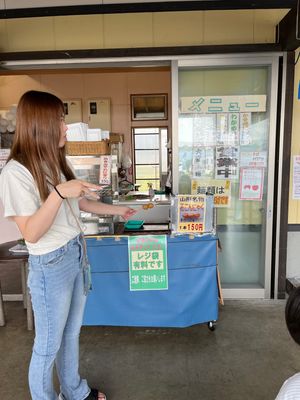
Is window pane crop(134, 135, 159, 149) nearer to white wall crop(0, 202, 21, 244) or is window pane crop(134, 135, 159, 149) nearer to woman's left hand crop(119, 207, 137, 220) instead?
white wall crop(0, 202, 21, 244)

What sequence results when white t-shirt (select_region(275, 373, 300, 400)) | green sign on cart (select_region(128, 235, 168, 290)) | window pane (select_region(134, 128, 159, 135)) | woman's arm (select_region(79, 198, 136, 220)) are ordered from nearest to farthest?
white t-shirt (select_region(275, 373, 300, 400)), woman's arm (select_region(79, 198, 136, 220)), green sign on cart (select_region(128, 235, 168, 290)), window pane (select_region(134, 128, 159, 135))

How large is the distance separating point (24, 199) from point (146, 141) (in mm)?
6150

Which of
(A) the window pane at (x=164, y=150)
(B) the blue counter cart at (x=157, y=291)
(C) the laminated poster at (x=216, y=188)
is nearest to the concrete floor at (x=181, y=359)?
(B) the blue counter cart at (x=157, y=291)

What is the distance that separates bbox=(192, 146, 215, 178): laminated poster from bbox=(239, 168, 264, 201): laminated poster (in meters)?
0.31

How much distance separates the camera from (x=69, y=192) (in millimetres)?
1267

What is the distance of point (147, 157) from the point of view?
7.42 metres

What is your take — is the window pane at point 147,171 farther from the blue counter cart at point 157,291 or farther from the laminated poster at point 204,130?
the blue counter cart at point 157,291

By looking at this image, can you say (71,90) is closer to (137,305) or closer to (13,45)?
(13,45)

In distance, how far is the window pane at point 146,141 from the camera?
7.24 meters

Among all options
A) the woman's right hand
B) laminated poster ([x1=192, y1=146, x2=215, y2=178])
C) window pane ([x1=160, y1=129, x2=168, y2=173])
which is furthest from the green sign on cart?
window pane ([x1=160, y1=129, x2=168, y2=173])

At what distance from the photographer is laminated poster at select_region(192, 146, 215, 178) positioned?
3.21m

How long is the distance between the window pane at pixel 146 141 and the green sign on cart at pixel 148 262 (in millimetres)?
5078

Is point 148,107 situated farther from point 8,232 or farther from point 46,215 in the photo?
point 46,215

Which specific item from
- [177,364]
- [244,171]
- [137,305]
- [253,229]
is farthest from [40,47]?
[177,364]
